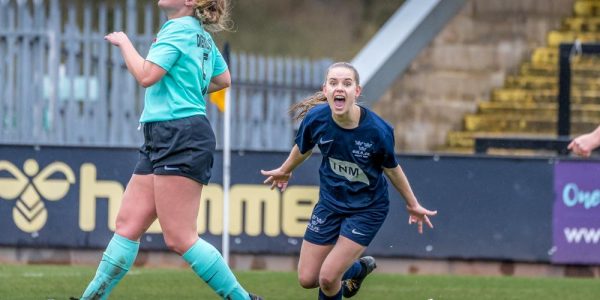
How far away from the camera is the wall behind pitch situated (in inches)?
523

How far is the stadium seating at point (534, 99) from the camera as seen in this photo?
17562 mm

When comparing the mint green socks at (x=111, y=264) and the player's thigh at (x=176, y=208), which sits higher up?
the player's thigh at (x=176, y=208)

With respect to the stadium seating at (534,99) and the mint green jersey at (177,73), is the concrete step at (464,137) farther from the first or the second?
the mint green jersey at (177,73)

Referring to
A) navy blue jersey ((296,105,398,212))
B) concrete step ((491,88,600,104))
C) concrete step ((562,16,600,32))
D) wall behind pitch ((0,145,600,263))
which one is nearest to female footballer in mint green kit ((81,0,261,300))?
navy blue jersey ((296,105,398,212))

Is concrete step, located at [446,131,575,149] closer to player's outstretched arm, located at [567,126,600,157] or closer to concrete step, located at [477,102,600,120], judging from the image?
concrete step, located at [477,102,600,120]

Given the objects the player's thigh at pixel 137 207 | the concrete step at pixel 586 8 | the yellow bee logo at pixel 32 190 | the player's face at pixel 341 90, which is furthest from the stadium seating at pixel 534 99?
the player's thigh at pixel 137 207

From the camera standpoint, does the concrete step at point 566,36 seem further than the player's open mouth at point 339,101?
Yes

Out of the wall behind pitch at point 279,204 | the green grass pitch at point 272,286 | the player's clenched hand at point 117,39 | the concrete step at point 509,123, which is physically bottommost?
the green grass pitch at point 272,286

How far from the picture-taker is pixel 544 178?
43.7 ft

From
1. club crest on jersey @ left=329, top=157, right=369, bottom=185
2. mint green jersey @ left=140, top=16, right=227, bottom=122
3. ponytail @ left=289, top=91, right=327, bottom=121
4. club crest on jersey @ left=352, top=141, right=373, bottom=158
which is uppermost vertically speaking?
mint green jersey @ left=140, top=16, right=227, bottom=122

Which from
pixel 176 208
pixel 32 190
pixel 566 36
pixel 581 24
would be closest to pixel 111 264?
pixel 176 208

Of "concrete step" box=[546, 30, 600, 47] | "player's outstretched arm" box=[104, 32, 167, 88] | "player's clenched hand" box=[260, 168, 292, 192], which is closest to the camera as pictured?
"player's outstretched arm" box=[104, 32, 167, 88]

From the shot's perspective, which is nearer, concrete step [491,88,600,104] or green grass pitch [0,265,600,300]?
green grass pitch [0,265,600,300]

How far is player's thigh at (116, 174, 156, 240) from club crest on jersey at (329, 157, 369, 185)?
1.39 meters
